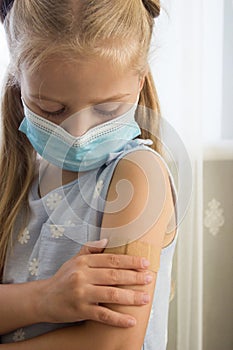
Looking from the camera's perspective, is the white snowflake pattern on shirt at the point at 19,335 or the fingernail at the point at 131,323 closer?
the fingernail at the point at 131,323

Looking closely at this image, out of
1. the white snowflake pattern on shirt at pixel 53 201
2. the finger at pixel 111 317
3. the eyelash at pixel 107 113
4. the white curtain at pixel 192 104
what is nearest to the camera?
the finger at pixel 111 317

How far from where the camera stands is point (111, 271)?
0.88 m

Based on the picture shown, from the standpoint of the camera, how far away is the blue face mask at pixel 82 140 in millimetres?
978

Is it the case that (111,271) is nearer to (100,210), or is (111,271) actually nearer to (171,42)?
(100,210)

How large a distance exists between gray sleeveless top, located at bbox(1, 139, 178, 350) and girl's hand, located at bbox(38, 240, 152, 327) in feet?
0.30

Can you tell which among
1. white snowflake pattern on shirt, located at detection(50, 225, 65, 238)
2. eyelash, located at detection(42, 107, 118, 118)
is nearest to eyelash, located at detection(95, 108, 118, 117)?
eyelash, located at detection(42, 107, 118, 118)

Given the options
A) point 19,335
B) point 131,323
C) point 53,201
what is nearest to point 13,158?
point 53,201

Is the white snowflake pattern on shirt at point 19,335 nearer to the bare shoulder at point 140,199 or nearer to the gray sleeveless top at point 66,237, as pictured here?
the gray sleeveless top at point 66,237

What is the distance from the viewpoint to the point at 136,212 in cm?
91

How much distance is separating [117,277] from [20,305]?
0.62 feet

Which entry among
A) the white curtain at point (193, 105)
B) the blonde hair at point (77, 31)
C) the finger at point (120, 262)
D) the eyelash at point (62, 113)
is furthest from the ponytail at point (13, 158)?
the white curtain at point (193, 105)

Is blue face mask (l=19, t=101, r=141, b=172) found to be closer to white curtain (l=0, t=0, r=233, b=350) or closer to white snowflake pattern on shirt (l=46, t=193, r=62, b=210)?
white snowflake pattern on shirt (l=46, t=193, r=62, b=210)

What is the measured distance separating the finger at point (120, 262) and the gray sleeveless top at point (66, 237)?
0.10m

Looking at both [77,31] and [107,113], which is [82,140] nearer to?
[107,113]
